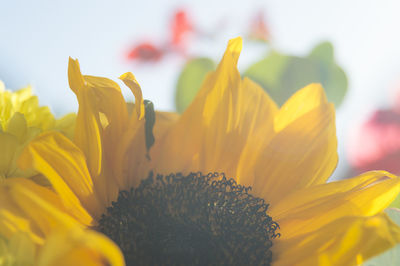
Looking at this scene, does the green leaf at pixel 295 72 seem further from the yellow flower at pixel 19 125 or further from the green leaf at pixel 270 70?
the yellow flower at pixel 19 125

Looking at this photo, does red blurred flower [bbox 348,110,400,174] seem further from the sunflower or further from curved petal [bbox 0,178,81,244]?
curved petal [bbox 0,178,81,244]

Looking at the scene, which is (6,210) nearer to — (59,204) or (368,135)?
(59,204)

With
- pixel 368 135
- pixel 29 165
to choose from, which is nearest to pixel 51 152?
pixel 29 165

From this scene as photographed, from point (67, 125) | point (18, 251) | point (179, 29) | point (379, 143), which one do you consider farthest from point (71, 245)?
point (179, 29)

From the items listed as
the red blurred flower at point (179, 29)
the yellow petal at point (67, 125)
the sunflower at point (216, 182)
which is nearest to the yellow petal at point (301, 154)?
the sunflower at point (216, 182)

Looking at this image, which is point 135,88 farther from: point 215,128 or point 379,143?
point 379,143
